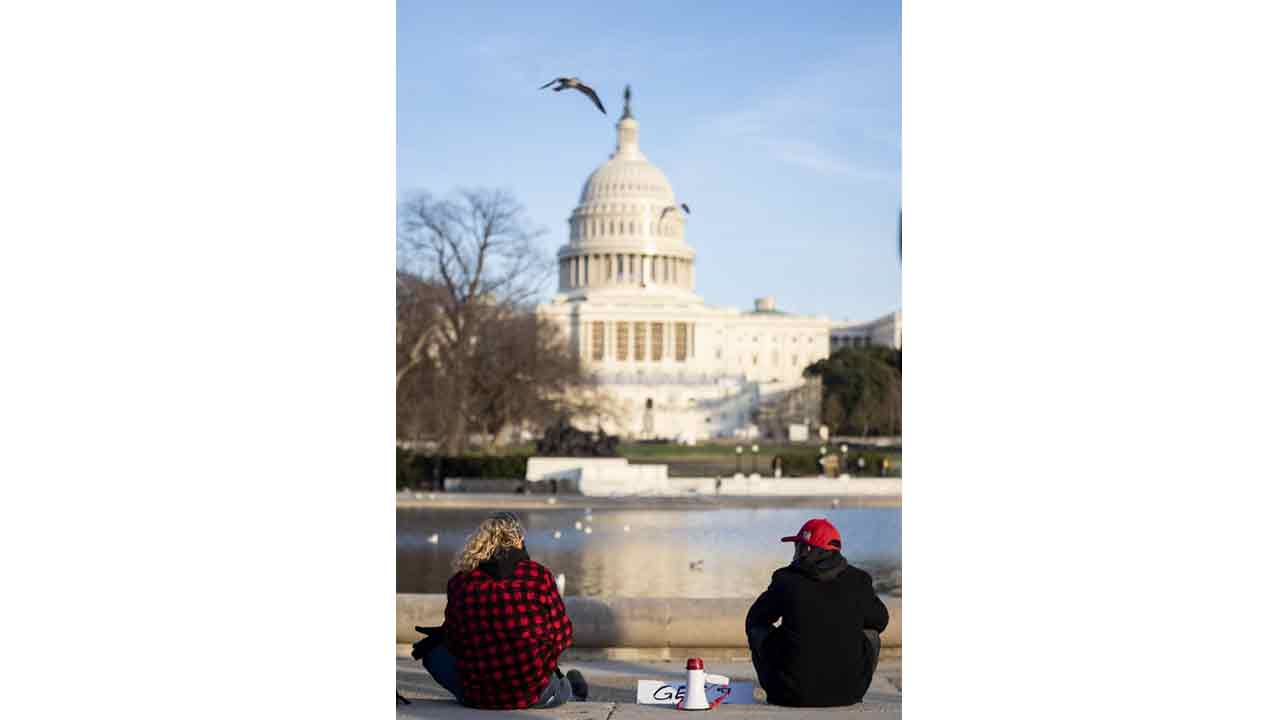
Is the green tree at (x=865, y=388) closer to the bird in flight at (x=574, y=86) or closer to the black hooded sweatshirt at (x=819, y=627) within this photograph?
the bird in flight at (x=574, y=86)

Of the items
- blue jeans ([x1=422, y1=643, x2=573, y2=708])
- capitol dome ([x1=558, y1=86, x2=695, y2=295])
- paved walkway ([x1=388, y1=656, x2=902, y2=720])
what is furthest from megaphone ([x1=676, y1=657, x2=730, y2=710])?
capitol dome ([x1=558, y1=86, x2=695, y2=295])

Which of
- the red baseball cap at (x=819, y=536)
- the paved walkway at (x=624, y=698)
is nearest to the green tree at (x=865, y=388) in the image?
the paved walkway at (x=624, y=698)

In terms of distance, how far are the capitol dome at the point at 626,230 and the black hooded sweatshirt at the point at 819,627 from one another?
286 ft

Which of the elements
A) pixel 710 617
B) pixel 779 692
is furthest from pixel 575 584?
pixel 779 692

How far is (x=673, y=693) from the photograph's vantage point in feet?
21.1

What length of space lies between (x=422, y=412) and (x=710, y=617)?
26773mm

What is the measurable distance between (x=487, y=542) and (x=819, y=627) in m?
1.33

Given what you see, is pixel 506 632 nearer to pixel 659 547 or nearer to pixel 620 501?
pixel 659 547

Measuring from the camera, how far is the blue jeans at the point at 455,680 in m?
6.26

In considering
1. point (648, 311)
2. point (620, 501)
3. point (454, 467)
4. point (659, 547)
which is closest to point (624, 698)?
point (659, 547)

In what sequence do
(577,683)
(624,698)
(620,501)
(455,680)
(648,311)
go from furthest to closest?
(648,311), (620,501), (624,698), (577,683), (455,680)

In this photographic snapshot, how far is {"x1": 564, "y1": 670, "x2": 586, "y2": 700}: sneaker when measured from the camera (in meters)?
6.66

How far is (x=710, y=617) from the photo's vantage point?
8.41 meters
